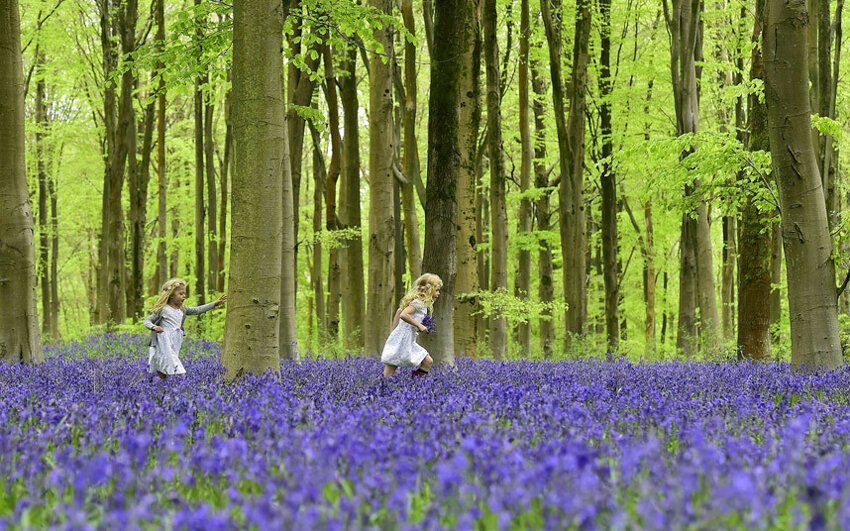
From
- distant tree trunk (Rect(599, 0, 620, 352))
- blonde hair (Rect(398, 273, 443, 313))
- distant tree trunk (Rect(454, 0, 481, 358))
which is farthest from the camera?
distant tree trunk (Rect(599, 0, 620, 352))

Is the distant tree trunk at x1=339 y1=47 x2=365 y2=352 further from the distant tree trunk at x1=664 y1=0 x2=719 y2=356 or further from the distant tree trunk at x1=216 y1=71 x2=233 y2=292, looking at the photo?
the distant tree trunk at x1=664 y1=0 x2=719 y2=356

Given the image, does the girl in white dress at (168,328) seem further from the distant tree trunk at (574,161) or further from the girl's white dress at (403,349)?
the distant tree trunk at (574,161)

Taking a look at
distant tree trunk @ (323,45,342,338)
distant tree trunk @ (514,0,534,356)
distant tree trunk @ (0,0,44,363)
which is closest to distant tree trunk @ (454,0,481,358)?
distant tree trunk @ (514,0,534,356)

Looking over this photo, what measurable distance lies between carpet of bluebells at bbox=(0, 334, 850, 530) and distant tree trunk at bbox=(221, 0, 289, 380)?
3.35 ft

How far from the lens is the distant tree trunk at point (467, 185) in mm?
13172

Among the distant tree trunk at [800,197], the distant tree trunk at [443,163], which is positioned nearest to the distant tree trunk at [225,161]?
the distant tree trunk at [443,163]

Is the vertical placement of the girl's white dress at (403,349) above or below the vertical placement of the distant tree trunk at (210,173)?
below

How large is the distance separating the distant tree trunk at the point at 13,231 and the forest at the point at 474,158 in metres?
0.07

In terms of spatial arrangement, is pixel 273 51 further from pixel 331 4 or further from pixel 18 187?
pixel 18 187

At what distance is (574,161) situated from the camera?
1783 centimetres

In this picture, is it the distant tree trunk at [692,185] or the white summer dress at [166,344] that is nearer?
the white summer dress at [166,344]

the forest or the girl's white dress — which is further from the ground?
the forest

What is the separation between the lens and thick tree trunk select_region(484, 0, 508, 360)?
15.3 metres

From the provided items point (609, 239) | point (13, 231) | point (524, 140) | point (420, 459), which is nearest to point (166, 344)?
point (13, 231)
